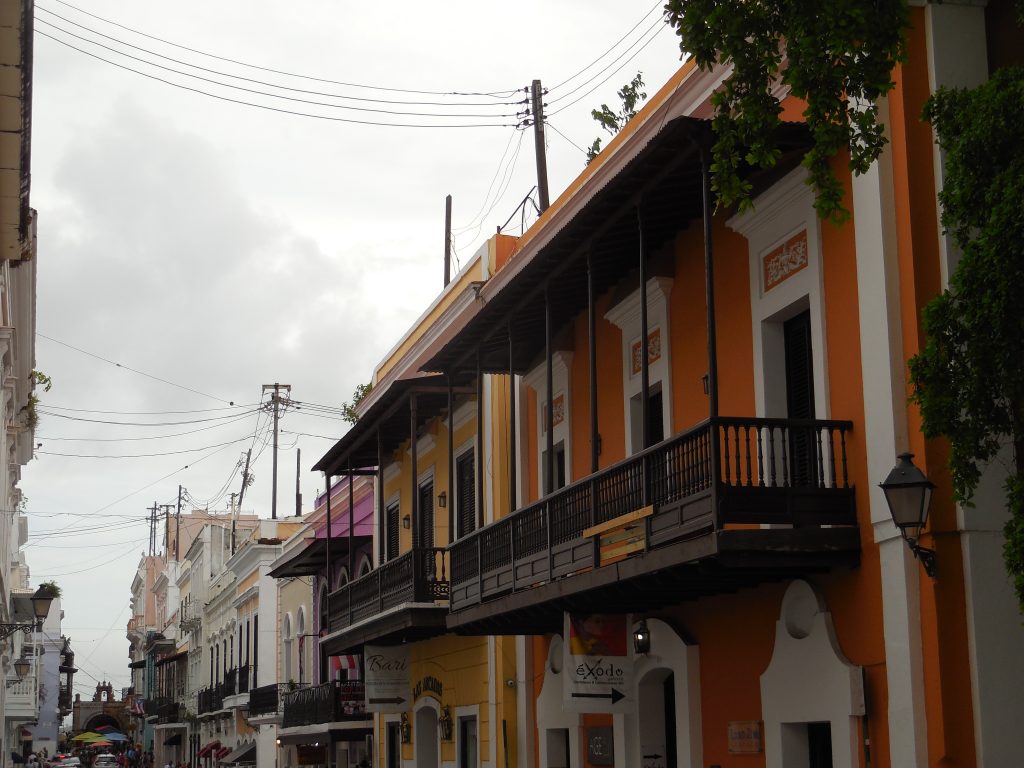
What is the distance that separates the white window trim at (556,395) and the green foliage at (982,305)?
8050 millimetres

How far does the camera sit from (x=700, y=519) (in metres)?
10.4

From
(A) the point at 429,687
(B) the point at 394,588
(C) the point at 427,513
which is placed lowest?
(A) the point at 429,687

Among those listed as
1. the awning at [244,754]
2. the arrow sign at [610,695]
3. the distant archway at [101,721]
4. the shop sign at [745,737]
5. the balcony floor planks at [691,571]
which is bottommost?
the distant archway at [101,721]

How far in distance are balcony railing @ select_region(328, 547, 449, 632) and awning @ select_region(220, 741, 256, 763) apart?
56.5 ft

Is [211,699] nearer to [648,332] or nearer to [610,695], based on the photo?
[610,695]

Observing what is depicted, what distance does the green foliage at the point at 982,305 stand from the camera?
24.0ft

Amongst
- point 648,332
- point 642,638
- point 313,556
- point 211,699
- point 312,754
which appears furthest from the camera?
point 211,699

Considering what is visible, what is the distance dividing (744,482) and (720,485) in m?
0.90

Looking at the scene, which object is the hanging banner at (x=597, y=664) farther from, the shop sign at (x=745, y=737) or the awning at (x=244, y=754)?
the awning at (x=244, y=754)

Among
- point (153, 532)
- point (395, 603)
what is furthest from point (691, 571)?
point (153, 532)

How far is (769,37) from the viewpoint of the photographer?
29.0ft

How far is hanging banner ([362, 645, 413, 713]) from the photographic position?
71.1 ft

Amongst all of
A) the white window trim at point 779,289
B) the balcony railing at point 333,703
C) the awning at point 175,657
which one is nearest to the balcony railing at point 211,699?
the awning at point 175,657

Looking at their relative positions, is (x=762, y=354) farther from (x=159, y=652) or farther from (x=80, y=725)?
(x=80, y=725)
